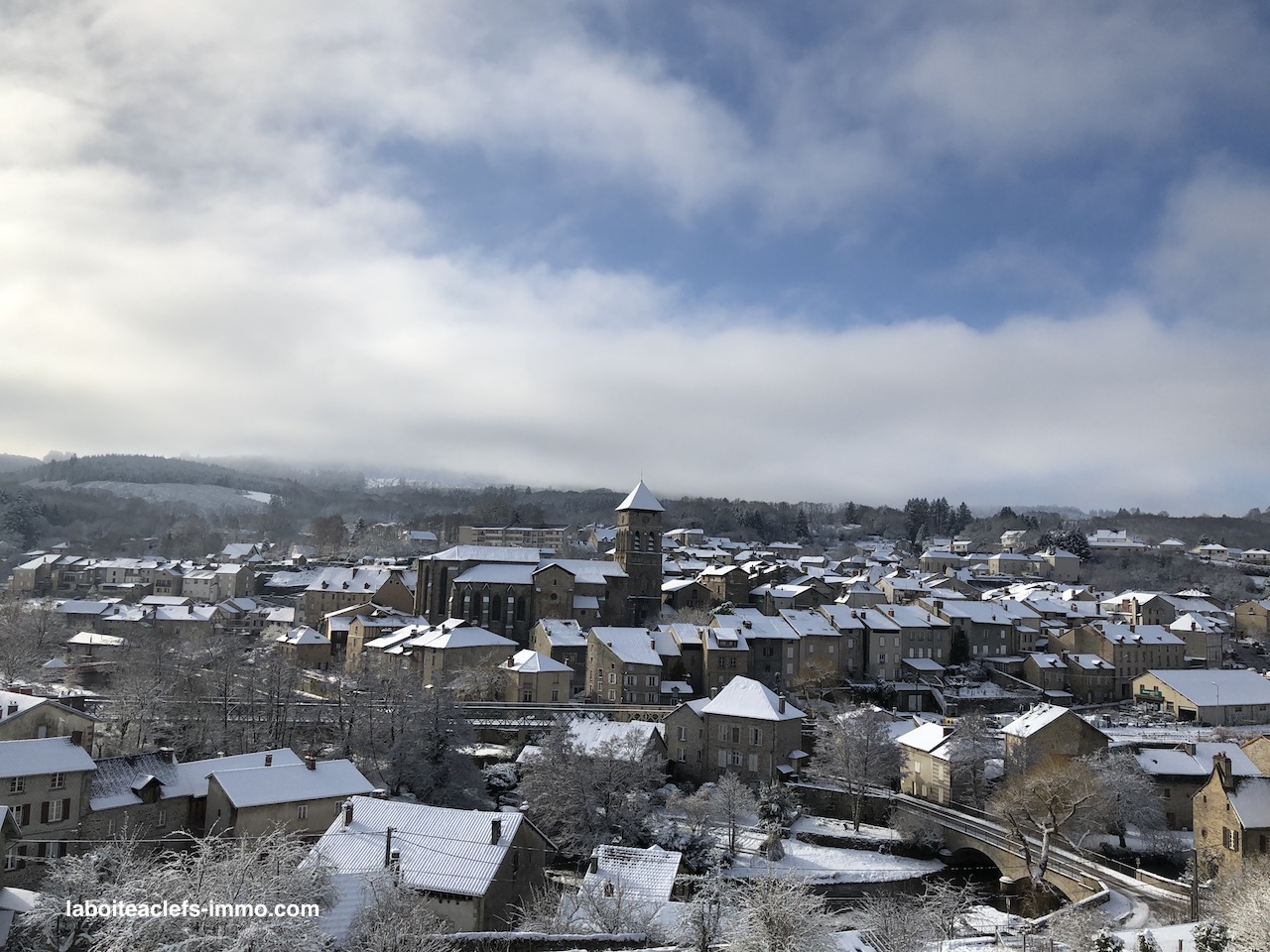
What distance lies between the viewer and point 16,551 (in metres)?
160

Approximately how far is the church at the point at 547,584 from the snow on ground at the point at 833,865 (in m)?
36.3

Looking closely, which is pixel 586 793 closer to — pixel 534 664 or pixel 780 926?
pixel 534 664

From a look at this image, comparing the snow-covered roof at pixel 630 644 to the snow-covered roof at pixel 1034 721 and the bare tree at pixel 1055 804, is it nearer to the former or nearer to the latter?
the snow-covered roof at pixel 1034 721

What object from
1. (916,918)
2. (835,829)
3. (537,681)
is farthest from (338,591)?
(916,918)

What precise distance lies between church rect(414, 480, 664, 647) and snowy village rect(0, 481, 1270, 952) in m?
0.30

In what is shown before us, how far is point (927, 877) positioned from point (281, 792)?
3289 centimetres

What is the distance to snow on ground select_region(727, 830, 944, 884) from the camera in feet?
148

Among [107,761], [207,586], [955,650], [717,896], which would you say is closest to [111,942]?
[717,896]

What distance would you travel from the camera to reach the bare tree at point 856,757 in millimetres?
54628

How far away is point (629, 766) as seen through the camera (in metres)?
48.3

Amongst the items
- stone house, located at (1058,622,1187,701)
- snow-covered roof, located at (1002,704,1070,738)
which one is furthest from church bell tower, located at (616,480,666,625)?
stone house, located at (1058,622,1187,701)

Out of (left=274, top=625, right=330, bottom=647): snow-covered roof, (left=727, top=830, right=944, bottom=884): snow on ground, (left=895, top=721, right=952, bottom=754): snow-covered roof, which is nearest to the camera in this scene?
(left=727, top=830, right=944, bottom=884): snow on ground

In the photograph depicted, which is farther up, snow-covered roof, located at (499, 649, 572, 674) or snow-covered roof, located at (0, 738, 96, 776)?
snow-covered roof, located at (0, 738, 96, 776)

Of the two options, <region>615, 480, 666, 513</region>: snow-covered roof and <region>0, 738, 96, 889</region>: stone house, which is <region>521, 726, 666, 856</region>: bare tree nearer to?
<region>0, 738, 96, 889</region>: stone house
